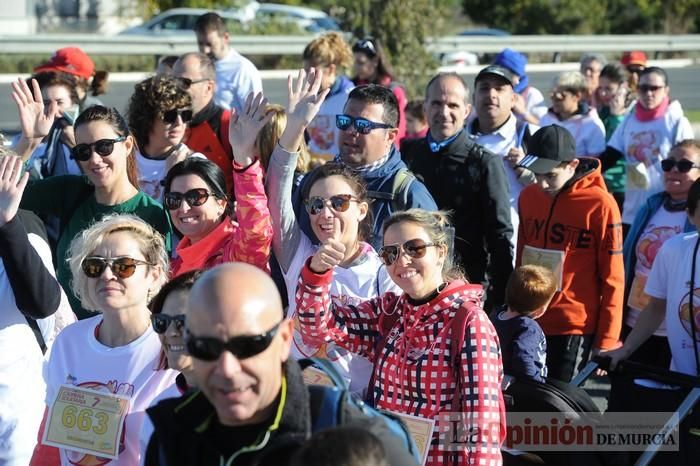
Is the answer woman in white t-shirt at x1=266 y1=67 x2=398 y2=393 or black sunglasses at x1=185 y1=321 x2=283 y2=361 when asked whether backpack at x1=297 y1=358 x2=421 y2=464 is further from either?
woman in white t-shirt at x1=266 y1=67 x2=398 y2=393

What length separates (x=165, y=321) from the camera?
3.48 m

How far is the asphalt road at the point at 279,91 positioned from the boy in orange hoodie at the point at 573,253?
36.0ft

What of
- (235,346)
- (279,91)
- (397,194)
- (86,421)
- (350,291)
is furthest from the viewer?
(279,91)

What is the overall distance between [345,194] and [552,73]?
852 inches

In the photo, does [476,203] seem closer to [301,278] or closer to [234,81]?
[301,278]

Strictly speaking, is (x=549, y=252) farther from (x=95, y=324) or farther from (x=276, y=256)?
→ (x=95, y=324)

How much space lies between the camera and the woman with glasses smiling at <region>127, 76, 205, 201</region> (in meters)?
6.21

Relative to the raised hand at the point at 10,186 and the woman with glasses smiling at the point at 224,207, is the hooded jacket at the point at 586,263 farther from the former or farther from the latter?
the raised hand at the point at 10,186

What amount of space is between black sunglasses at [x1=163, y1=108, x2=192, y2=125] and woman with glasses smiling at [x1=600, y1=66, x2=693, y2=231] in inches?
168

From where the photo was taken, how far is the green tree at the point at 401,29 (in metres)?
14.4

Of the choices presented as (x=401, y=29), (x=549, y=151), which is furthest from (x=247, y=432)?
(x=401, y=29)

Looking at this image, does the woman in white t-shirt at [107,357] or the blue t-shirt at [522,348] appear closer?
the woman in white t-shirt at [107,357]

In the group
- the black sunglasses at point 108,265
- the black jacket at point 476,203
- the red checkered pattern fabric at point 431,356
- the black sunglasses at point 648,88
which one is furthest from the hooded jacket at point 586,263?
the black sunglasses at point 648,88

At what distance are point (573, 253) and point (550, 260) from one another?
134 millimetres
